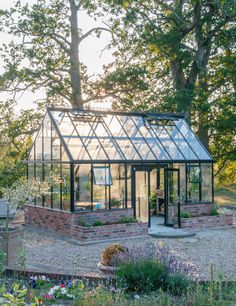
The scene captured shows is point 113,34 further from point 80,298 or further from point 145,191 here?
point 80,298

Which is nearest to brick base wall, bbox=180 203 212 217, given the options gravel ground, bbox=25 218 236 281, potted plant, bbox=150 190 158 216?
gravel ground, bbox=25 218 236 281

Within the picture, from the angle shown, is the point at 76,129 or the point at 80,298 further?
the point at 76,129

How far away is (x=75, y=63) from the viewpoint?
20.6 metres

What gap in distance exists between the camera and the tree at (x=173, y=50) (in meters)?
19.4

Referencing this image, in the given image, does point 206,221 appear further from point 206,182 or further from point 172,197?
point 206,182

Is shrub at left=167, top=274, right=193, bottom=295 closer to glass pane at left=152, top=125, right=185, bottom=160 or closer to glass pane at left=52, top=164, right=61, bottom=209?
glass pane at left=52, top=164, right=61, bottom=209

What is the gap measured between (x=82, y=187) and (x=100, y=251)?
2.78 m

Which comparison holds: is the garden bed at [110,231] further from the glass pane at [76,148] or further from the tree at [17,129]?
the tree at [17,129]

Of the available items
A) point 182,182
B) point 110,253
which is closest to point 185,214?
point 182,182

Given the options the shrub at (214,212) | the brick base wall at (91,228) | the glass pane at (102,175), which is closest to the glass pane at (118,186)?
the brick base wall at (91,228)

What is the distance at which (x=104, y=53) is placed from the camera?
71.6ft

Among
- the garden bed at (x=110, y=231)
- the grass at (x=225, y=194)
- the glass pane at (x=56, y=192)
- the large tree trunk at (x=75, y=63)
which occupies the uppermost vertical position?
the large tree trunk at (x=75, y=63)

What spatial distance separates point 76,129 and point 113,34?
8551mm

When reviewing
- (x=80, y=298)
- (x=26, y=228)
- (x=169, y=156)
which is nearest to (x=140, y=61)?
(x=169, y=156)
